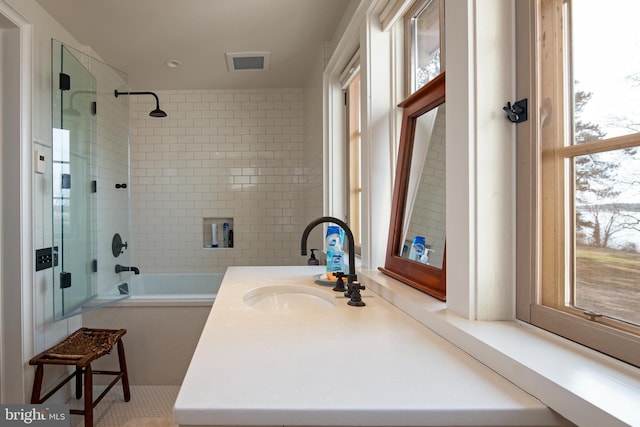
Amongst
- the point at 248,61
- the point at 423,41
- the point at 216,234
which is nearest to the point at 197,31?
the point at 248,61

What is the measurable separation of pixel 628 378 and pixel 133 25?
2.95 m

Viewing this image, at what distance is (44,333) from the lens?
6.14 feet

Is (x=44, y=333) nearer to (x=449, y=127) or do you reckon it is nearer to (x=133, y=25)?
(x=133, y=25)

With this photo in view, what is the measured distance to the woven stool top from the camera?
1705 mm

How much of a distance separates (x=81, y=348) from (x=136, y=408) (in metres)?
0.55

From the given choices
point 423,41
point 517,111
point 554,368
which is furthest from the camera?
point 423,41

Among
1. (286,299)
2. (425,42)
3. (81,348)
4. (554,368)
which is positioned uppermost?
(425,42)

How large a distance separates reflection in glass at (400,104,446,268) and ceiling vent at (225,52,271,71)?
195 centimetres

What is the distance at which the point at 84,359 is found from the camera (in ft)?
5.57

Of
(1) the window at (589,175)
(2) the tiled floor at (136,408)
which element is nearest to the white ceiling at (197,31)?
(1) the window at (589,175)

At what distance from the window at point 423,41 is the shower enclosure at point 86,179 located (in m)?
2.00

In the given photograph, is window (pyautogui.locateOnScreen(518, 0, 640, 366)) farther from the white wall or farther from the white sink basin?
the white wall

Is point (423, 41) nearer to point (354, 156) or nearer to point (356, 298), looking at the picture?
point (354, 156)

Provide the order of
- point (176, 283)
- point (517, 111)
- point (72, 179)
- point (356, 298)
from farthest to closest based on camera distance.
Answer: point (176, 283)
point (72, 179)
point (356, 298)
point (517, 111)
